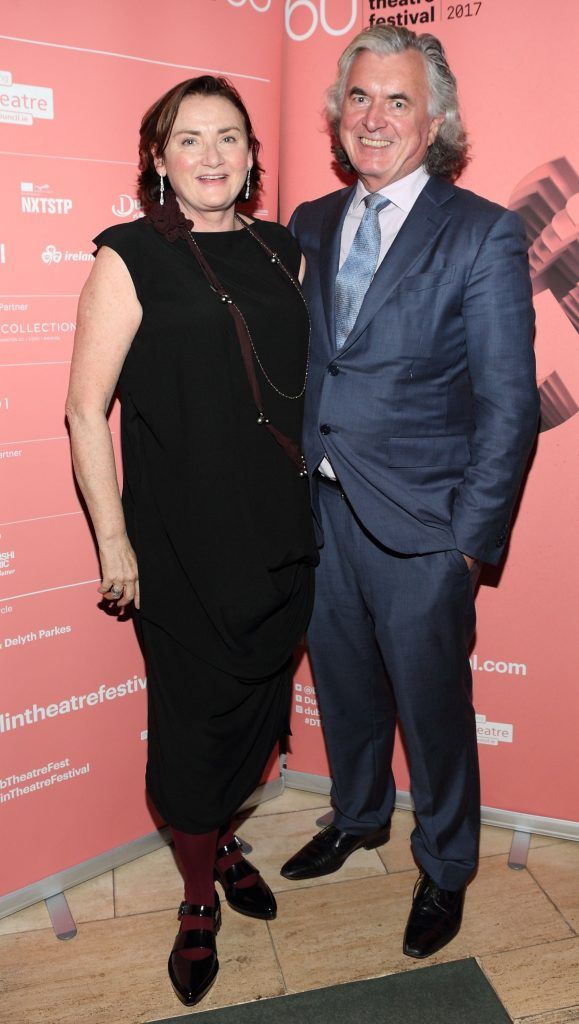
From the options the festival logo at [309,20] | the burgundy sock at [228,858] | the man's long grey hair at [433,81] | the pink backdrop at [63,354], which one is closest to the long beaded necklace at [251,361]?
the pink backdrop at [63,354]

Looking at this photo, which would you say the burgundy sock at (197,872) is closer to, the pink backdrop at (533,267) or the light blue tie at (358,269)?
the pink backdrop at (533,267)

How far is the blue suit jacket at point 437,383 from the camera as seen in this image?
79.5 inches

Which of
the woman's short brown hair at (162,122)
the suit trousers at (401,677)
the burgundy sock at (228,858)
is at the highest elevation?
the woman's short brown hair at (162,122)

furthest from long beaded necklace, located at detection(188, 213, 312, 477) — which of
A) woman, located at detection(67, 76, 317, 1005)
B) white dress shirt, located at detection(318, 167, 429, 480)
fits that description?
white dress shirt, located at detection(318, 167, 429, 480)

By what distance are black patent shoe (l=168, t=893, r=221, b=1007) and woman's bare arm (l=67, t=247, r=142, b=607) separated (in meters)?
0.89

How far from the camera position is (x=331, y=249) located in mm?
2227

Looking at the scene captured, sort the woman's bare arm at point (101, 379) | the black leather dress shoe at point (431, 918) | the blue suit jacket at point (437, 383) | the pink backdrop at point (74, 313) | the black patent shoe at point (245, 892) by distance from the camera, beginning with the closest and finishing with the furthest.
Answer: the woman's bare arm at point (101, 379)
the blue suit jacket at point (437, 383)
the pink backdrop at point (74, 313)
the black leather dress shoe at point (431, 918)
the black patent shoe at point (245, 892)

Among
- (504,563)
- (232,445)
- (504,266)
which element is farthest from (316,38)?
(504,563)

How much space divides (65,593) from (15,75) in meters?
1.21

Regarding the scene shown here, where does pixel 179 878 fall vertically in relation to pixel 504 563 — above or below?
below

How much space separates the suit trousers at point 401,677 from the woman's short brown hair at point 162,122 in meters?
0.79

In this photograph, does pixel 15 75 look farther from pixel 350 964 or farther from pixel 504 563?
pixel 350 964

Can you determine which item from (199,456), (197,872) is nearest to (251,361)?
(199,456)

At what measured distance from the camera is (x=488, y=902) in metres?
2.47
